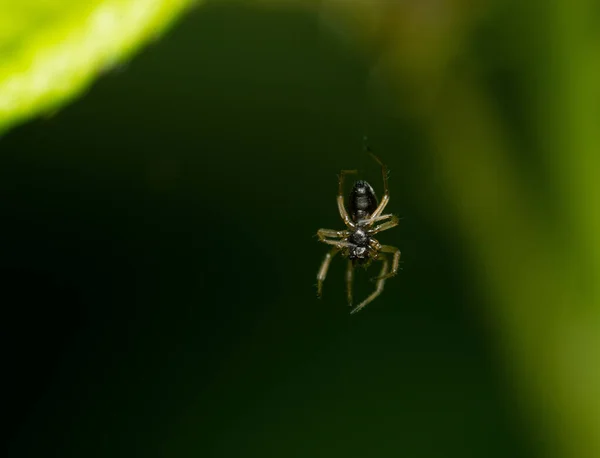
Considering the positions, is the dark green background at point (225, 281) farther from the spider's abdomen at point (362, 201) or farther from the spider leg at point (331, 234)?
the spider's abdomen at point (362, 201)

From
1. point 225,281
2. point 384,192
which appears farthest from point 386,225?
point 225,281

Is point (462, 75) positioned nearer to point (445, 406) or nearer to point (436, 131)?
point (436, 131)

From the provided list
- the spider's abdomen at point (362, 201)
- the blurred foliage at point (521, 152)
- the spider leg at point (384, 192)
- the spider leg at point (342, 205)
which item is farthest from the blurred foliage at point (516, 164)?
the spider's abdomen at point (362, 201)

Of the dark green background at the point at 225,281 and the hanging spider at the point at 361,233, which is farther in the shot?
the hanging spider at the point at 361,233

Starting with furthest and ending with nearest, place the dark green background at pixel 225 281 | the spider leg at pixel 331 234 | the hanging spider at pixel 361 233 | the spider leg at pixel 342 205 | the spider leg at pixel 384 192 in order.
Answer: the hanging spider at pixel 361 233
the spider leg at pixel 331 234
the spider leg at pixel 342 205
the spider leg at pixel 384 192
the dark green background at pixel 225 281

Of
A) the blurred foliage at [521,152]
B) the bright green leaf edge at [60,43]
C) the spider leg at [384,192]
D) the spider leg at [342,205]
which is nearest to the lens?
the bright green leaf edge at [60,43]

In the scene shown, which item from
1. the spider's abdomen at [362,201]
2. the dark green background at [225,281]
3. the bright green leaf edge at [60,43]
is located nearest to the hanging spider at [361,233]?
the spider's abdomen at [362,201]

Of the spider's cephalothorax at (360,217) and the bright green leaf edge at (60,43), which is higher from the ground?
the spider's cephalothorax at (360,217)

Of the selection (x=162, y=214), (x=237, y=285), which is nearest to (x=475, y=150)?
(x=237, y=285)
